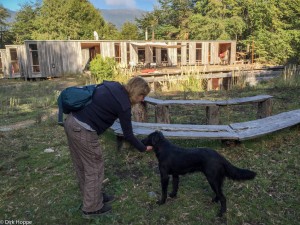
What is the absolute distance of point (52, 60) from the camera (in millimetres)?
19516

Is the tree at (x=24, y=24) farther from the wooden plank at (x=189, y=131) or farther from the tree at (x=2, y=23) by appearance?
the wooden plank at (x=189, y=131)

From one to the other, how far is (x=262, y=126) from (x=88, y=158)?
2.83m

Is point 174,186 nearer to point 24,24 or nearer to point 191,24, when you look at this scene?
point 191,24

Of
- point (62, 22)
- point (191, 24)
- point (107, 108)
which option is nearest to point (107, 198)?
point (107, 108)

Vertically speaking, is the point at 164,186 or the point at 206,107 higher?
the point at 206,107

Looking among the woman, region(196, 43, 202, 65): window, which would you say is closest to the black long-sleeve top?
the woman

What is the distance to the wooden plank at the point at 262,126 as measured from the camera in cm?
386

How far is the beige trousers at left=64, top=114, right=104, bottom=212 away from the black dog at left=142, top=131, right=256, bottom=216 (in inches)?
23.0

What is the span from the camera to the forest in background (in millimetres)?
25734

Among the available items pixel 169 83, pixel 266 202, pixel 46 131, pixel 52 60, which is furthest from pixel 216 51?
pixel 266 202

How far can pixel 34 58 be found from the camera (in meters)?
19.4

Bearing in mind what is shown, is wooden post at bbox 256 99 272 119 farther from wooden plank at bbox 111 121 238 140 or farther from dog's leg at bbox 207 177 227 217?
dog's leg at bbox 207 177 227 217

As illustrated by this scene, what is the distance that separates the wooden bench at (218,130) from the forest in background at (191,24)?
77.5 feet

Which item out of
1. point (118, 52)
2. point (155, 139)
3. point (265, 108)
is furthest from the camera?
point (118, 52)
